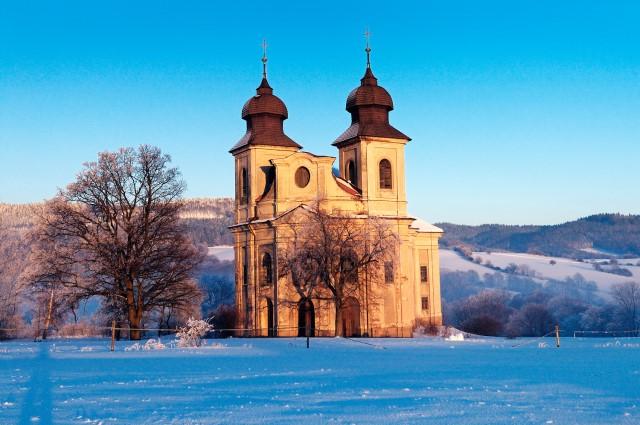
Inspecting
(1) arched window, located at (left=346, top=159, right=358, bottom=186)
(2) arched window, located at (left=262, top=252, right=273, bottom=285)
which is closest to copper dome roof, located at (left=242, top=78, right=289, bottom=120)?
(1) arched window, located at (left=346, top=159, right=358, bottom=186)

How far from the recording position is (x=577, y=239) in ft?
600

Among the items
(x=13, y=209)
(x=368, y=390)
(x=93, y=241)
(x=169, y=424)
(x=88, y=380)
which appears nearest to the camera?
(x=169, y=424)

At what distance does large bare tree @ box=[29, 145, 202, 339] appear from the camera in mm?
42156

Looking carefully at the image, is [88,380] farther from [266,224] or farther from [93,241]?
[266,224]

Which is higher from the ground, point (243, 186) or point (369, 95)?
point (369, 95)

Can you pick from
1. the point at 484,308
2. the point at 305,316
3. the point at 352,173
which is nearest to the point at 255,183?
the point at 352,173

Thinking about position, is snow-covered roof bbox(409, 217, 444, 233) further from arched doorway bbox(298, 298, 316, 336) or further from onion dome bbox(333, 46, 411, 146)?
arched doorway bbox(298, 298, 316, 336)

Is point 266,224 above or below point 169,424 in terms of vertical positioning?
above

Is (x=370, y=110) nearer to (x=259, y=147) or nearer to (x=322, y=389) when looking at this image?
(x=259, y=147)

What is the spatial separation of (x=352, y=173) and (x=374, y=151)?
2125mm

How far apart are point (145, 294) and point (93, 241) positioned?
4.10 meters

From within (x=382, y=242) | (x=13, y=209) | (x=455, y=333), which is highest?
(x=13, y=209)

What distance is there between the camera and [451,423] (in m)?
11.2

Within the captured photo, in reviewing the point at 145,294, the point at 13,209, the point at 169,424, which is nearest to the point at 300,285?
the point at 145,294
